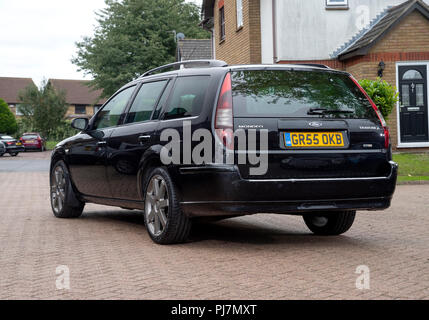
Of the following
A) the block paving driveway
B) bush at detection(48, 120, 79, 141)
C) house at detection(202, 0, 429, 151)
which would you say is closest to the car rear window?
the block paving driveway

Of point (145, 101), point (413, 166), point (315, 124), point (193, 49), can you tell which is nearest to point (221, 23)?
point (193, 49)

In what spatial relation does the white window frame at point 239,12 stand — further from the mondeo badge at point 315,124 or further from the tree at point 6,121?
the tree at point 6,121

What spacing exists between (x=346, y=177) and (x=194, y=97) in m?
1.57

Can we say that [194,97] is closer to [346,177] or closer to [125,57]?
[346,177]

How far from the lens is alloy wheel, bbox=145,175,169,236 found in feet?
20.6

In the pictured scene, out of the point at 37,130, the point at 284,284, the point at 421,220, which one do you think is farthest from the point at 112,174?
the point at 37,130

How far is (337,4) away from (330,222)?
54.5 ft

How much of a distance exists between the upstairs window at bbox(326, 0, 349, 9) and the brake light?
56.8 feet

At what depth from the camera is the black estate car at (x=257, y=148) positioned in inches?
222

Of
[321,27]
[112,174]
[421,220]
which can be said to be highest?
[321,27]

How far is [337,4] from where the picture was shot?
879 inches

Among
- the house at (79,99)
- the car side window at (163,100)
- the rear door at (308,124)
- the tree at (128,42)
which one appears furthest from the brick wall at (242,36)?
the house at (79,99)
